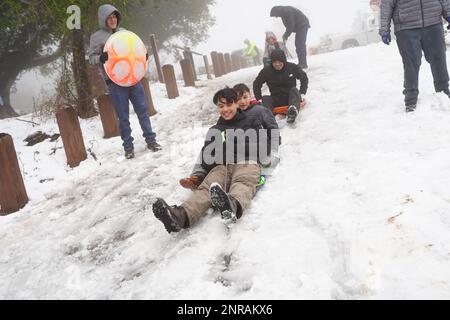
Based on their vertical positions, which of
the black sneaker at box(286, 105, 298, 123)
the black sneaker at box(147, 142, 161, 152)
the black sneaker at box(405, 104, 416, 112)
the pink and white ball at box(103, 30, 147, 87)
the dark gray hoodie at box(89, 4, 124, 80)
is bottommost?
the black sneaker at box(405, 104, 416, 112)

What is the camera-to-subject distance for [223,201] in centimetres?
287

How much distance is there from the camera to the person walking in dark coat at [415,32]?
445 centimetres

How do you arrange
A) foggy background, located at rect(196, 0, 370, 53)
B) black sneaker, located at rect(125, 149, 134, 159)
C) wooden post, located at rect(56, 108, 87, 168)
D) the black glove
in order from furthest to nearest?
foggy background, located at rect(196, 0, 370, 53)
black sneaker, located at rect(125, 149, 134, 159)
wooden post, located at rect(56, 108, 87, 168)
the black glove

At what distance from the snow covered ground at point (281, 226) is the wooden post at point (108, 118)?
872 mm

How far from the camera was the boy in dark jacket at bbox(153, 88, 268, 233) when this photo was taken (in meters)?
2.89

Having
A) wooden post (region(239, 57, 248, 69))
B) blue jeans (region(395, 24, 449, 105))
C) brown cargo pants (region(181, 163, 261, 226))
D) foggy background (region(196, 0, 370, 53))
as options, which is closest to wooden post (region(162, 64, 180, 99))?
blue jeans (region(395, 24, 449, 105))

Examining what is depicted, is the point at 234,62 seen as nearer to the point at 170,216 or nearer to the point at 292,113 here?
the point at 292,113

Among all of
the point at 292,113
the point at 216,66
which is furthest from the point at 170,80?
the point at 216,66

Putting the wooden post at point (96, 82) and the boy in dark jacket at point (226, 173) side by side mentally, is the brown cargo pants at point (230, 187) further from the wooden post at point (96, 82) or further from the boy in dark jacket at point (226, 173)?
the wooden post at point (96, 82)

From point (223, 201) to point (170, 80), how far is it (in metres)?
6.29

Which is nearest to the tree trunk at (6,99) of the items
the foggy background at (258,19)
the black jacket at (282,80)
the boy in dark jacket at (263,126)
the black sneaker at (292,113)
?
the black jacket at (282,80)

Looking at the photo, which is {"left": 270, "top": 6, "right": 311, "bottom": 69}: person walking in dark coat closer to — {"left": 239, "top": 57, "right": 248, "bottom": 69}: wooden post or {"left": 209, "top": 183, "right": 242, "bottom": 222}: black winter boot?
{"left": 209, "top": 183, "right": 242, "bottom": 222}: black winter boot

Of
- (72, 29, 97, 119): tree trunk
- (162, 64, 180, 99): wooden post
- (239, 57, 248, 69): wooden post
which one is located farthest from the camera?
(239, 57, 248, 69): wooden post
